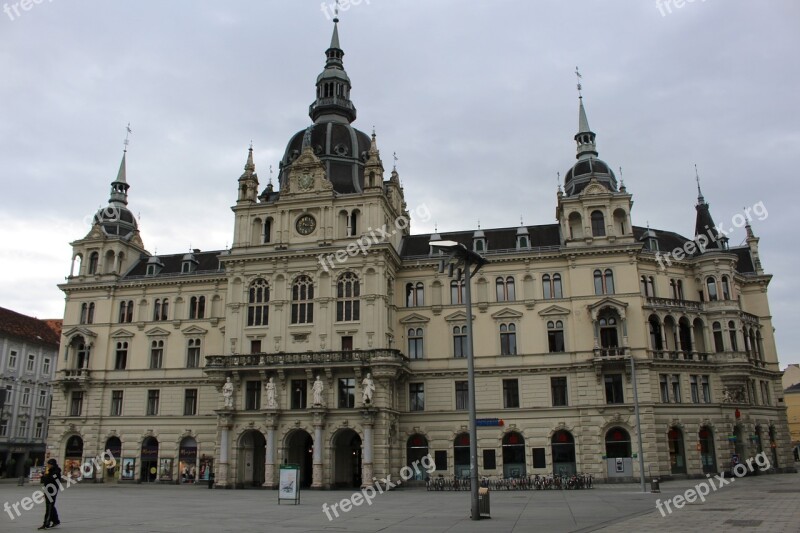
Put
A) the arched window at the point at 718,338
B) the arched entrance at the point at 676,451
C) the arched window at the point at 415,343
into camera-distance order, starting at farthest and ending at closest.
A: the arched window at the point at 415,343
the arched window at the point at 718,338
the arched entrance at the point at 676,451

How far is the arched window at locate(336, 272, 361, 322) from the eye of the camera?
54781mm

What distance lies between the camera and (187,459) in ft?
195

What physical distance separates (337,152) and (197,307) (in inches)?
769

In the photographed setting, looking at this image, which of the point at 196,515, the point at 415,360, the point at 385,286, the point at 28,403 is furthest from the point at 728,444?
the point at 28,403

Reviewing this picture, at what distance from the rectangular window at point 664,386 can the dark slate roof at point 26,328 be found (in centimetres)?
6686

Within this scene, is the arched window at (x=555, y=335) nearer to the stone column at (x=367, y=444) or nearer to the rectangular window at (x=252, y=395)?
the stone column at (x=367, y=444)

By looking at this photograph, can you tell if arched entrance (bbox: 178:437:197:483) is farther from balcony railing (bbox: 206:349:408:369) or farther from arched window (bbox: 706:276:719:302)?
arched window (bbox: 706:276:719:302)

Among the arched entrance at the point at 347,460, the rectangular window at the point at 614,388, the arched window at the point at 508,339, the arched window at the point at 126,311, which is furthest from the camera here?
the arched window at the point at 126,311

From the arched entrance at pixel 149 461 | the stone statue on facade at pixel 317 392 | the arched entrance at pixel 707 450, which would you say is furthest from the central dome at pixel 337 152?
the arched entrance at pixel 707 450

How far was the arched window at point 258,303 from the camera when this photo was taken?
56438mm

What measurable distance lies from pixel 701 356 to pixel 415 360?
24.0 m

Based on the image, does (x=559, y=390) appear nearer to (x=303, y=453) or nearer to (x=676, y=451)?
(x=676, y=451)

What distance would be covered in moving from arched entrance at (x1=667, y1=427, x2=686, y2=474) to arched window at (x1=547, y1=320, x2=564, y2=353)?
10.7 m

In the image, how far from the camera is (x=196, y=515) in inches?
1061
